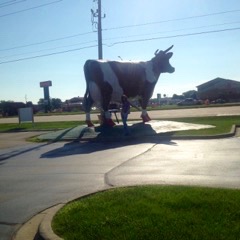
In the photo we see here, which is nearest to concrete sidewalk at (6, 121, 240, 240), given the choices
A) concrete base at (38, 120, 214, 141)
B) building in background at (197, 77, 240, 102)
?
concrete base at (38, 120, 214, 141)

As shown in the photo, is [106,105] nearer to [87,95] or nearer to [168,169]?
[87,95]

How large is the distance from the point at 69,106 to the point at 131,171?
6215 centimetres

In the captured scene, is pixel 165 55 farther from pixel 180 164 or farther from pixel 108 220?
pixel 108 220

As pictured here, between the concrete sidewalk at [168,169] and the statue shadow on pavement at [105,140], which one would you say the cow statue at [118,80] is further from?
the concrete sidewalk at [168,169]

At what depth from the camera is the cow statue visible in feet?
64.0

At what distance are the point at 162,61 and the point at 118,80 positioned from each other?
332cm

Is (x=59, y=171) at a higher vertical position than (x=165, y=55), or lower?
lower

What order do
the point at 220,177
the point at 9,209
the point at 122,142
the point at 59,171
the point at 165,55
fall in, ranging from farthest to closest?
the point at 165,55 → the point at 122,142 → the point at 59,171 → the point at 220,177 → the point at 9,209

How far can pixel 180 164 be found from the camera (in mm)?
9820

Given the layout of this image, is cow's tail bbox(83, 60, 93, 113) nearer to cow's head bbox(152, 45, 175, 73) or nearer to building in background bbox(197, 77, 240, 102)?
cow's head bbox(152, 45, 175, 73)

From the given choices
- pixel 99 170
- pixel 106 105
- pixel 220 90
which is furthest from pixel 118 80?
pixel 220 90

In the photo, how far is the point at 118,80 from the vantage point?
20.0 meters

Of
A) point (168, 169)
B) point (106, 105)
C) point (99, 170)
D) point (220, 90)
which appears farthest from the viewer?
point (220, 90)

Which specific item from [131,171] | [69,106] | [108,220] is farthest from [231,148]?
[69,106]
